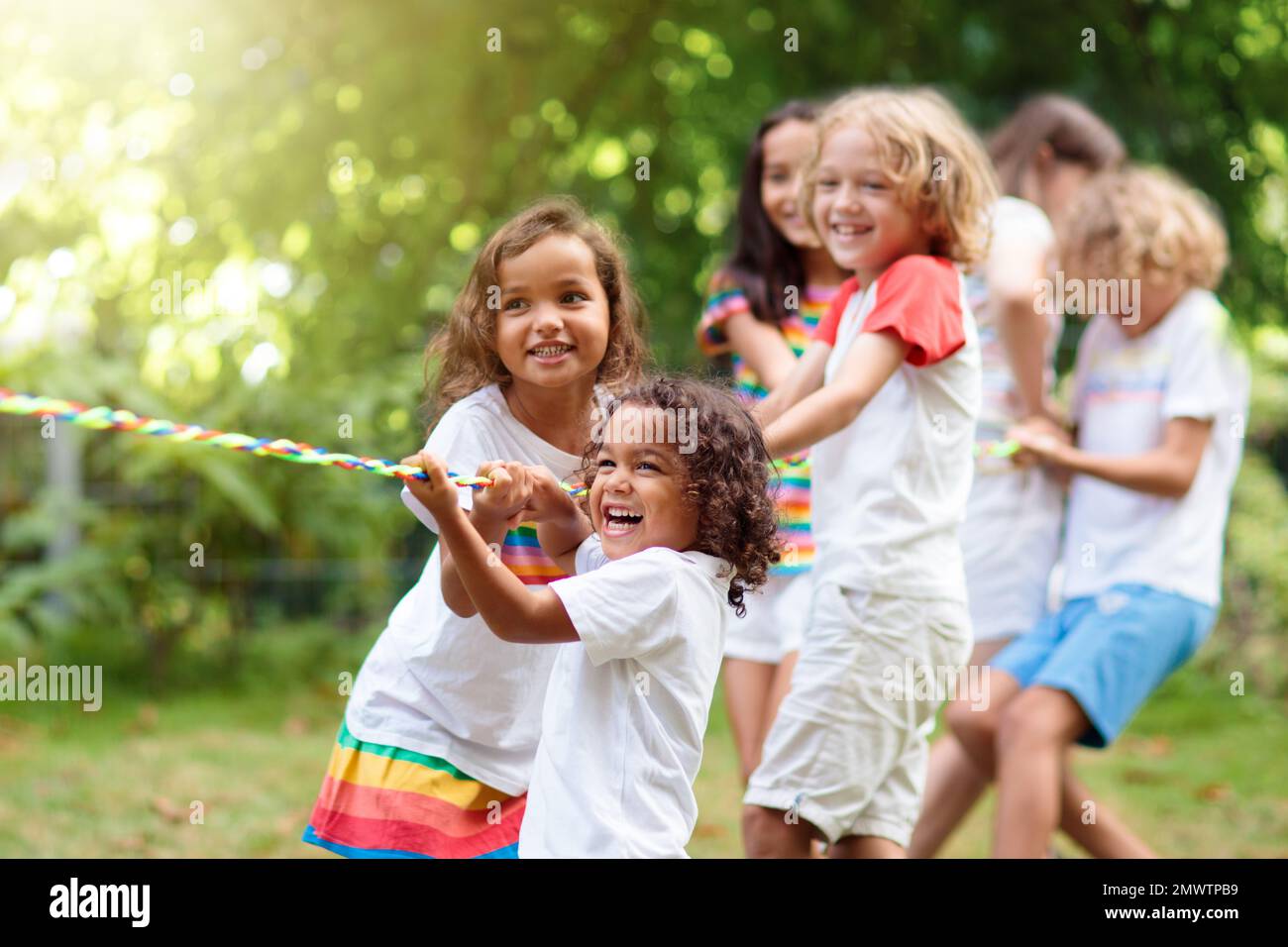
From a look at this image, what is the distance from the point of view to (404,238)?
602 cm

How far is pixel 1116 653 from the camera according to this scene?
339 cm

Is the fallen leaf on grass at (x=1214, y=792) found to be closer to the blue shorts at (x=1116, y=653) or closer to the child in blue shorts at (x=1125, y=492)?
the child in blue shorts at (x=1125, y=492)

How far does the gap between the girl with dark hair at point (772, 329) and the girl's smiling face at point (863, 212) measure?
0.39m

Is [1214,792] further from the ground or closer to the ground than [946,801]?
closer to the ground

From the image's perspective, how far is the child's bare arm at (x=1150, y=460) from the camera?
11.2 ft

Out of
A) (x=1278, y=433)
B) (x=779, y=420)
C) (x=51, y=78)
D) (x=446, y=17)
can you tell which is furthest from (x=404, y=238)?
(x=1278, y=433)

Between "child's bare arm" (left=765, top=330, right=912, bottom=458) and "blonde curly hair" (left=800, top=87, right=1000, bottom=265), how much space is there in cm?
30

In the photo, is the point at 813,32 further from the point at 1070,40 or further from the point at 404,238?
the point at 404,238

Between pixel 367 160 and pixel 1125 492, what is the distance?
10.8ft

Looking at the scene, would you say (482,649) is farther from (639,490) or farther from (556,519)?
(639,490)

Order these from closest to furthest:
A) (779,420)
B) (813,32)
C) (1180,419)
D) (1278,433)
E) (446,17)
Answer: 1. (779,420)
2. (1180,419)
3. (446,17)
4. (813,32)
5. (1278,433)

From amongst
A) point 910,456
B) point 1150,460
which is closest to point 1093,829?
point 1150,460

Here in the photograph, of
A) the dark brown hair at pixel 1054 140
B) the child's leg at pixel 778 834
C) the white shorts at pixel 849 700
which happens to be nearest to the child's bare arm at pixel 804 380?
the white shorts at pixel 849 700
